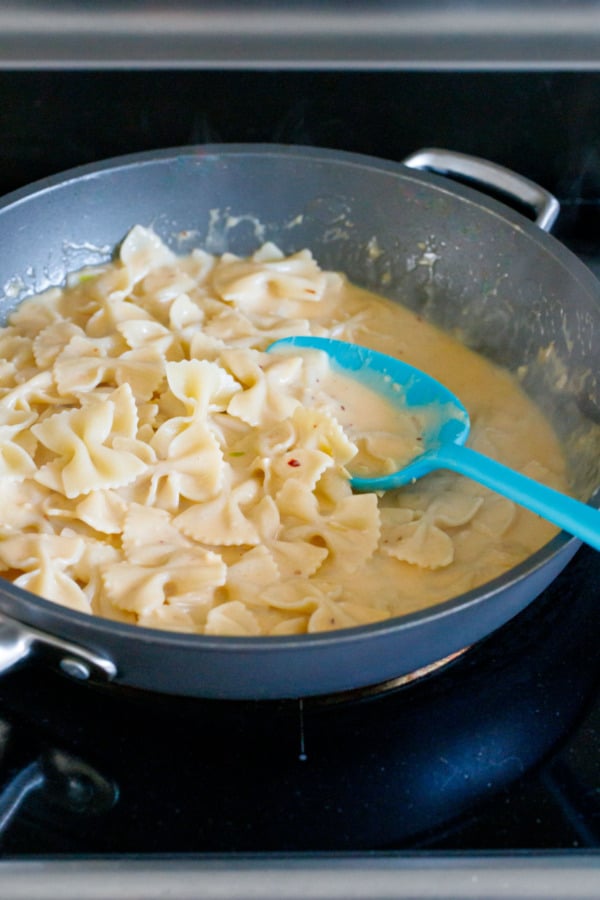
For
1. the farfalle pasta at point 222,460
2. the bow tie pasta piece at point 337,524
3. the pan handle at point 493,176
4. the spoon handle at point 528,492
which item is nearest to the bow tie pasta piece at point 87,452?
the farfalle pasta at point 222,460

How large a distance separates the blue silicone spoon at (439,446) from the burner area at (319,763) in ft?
0.77

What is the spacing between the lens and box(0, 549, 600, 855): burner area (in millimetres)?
1197

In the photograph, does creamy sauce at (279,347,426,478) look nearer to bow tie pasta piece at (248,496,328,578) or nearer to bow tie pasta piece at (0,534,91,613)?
bow tie pasta piece at (248,496,328,578)

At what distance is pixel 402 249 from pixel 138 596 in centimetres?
97

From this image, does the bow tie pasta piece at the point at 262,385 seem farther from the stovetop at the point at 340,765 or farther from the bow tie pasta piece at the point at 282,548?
the stovetop at the point at 340,765

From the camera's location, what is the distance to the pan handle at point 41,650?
1159 millimetres

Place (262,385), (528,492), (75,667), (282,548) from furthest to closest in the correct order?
1. (262,385)
2. (282,548)
3. (528,492)
4. (75,667)

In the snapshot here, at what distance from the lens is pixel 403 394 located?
179 centimetres

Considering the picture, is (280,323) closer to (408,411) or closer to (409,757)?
(408,411)

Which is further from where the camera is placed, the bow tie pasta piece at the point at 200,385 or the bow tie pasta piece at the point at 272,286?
the bow tie pasta piece at the point at 272,286

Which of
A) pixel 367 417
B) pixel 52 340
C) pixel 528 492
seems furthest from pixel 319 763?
pixel 52 340

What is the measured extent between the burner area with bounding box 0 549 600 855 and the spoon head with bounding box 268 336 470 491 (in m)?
0.33

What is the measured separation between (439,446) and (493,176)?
1.95ft

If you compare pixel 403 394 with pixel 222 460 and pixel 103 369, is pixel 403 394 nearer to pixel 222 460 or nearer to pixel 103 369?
pixel 222 460
